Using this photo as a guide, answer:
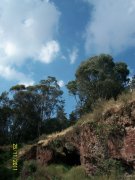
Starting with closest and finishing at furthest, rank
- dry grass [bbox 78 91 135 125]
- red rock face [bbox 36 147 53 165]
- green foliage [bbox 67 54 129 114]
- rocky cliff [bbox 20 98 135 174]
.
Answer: rocky cliff [bbox 20 98 135 174] < dry grass [bbox 78 91 135 125] < red rock face [bbox 36 147 53 165] < green foliage [bbox 67 54 129 114]

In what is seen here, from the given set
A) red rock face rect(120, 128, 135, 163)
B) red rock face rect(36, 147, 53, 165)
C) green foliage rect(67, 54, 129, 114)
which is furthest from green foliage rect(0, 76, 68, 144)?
red rock face rect(120, 128, 135, 163)

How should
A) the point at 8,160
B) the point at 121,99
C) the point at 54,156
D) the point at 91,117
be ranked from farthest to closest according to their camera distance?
Result: 1. the point at 8,160
2. the point at 54,156
3. the point at 91,117
4. the point at 121,99

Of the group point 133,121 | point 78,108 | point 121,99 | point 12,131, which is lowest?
point 133,121

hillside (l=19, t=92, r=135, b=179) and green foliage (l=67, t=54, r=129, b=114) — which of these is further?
green foliage (l=67, t=54, r=129, b=114)

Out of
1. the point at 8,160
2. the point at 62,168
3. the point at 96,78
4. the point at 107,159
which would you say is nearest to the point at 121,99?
the point at 107,159

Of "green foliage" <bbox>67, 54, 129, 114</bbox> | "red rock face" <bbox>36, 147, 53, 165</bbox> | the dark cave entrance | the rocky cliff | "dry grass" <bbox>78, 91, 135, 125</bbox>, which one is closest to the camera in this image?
the rocky cliff

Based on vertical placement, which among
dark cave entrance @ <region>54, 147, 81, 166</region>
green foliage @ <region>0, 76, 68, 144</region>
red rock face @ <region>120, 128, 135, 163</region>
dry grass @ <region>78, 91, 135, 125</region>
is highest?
green foliage @ <region>0, 76, 68, 144</region>

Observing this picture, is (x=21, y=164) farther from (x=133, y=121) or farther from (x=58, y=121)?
(x=58, y=121)

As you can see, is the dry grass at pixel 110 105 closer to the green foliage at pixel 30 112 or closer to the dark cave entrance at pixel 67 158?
the dark cave entrance at pixel 67 158

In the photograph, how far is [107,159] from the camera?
65.8ft

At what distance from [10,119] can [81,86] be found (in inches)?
441

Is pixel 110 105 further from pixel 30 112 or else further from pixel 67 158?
pixel 30 112

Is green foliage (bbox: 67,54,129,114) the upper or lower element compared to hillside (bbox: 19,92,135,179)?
upper

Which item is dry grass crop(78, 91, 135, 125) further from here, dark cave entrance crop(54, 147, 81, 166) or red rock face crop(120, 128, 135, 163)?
dark cave entrance crop(54, 147, 81, 166)
